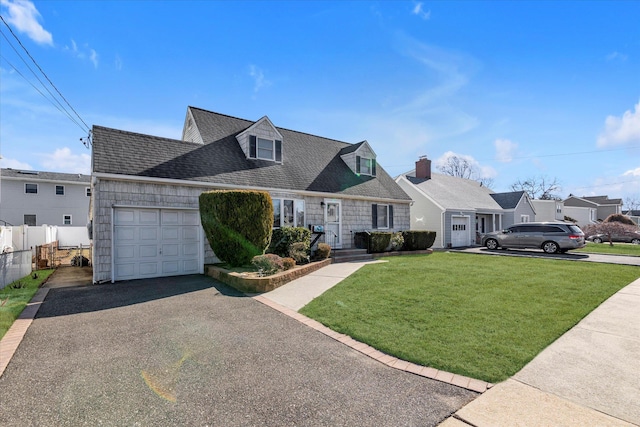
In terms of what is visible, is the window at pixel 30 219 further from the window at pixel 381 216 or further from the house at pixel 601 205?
the house at pixel 601 205

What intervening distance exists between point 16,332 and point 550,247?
21732 millimetres

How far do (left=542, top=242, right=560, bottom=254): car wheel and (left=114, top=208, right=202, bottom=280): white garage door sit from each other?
18.4 m

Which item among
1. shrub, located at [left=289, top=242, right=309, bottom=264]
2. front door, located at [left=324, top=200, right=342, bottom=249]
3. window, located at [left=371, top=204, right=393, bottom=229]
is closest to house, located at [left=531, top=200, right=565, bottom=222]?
window, located at [left=371, top=204, right=393, bottom=229]

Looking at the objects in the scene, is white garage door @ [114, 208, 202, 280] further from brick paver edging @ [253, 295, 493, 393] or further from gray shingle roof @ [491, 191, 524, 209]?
gray shingle roof @ [491, 191, 524, 209]

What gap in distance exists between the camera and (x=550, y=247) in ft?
55.0

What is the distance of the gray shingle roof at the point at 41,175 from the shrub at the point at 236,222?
2628cm

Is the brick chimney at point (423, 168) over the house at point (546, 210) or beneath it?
over

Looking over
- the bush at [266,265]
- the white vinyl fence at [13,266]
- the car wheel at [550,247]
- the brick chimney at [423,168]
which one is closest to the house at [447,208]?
the brick chimney at [423,168]

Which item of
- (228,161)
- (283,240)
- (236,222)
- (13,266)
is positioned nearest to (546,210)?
(283,240)

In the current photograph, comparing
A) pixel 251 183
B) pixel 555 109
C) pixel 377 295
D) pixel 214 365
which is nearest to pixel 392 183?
→ pixel 555 109

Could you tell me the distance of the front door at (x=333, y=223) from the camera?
1439 cm

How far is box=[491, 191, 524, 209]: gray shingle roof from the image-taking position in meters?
26.0

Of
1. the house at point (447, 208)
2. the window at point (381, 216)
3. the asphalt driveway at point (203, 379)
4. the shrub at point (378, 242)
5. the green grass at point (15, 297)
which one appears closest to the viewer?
the asphalt driveway at point (203, 379)

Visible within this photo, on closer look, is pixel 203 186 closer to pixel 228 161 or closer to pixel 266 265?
pixel 228 161
